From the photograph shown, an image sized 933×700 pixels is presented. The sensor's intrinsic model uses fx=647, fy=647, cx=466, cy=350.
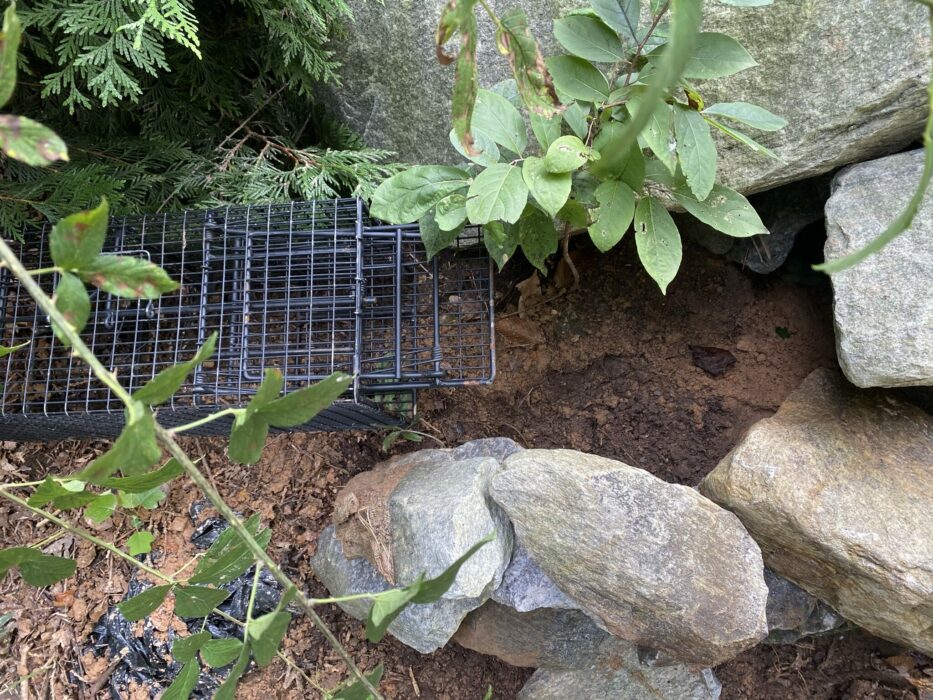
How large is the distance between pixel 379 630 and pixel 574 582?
918mm

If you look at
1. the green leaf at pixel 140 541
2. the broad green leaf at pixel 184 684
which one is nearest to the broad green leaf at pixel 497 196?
the broad green leaf at pixel 184 684

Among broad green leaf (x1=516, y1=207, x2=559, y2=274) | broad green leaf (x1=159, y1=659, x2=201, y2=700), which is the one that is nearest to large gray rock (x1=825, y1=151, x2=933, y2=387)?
broad green leaf (x1=516, y1=207, x2=559, y2=274)

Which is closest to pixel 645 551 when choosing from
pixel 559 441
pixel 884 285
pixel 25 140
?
pixel 559 441

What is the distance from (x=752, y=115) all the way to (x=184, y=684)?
1563 millimetres

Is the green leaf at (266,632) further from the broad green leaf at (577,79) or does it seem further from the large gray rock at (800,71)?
the large gray rock at (800,71)

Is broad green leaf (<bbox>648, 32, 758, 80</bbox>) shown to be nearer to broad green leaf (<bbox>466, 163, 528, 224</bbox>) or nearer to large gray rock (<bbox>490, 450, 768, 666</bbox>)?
broad green leaf (<bbox>466, 163, 528, 224</bbox>)

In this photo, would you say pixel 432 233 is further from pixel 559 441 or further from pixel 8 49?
pixel 8 49

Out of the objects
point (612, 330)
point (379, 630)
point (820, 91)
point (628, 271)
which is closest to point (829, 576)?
point (612, 330)

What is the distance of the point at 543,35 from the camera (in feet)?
5.74

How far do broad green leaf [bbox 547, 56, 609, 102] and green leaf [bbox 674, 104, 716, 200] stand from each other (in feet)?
0.58

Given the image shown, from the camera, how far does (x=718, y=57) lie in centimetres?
136

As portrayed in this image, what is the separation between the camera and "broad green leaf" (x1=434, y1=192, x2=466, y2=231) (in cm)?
150

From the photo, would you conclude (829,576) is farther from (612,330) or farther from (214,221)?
(214,221)

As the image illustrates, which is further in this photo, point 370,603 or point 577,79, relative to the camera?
point 370,603
